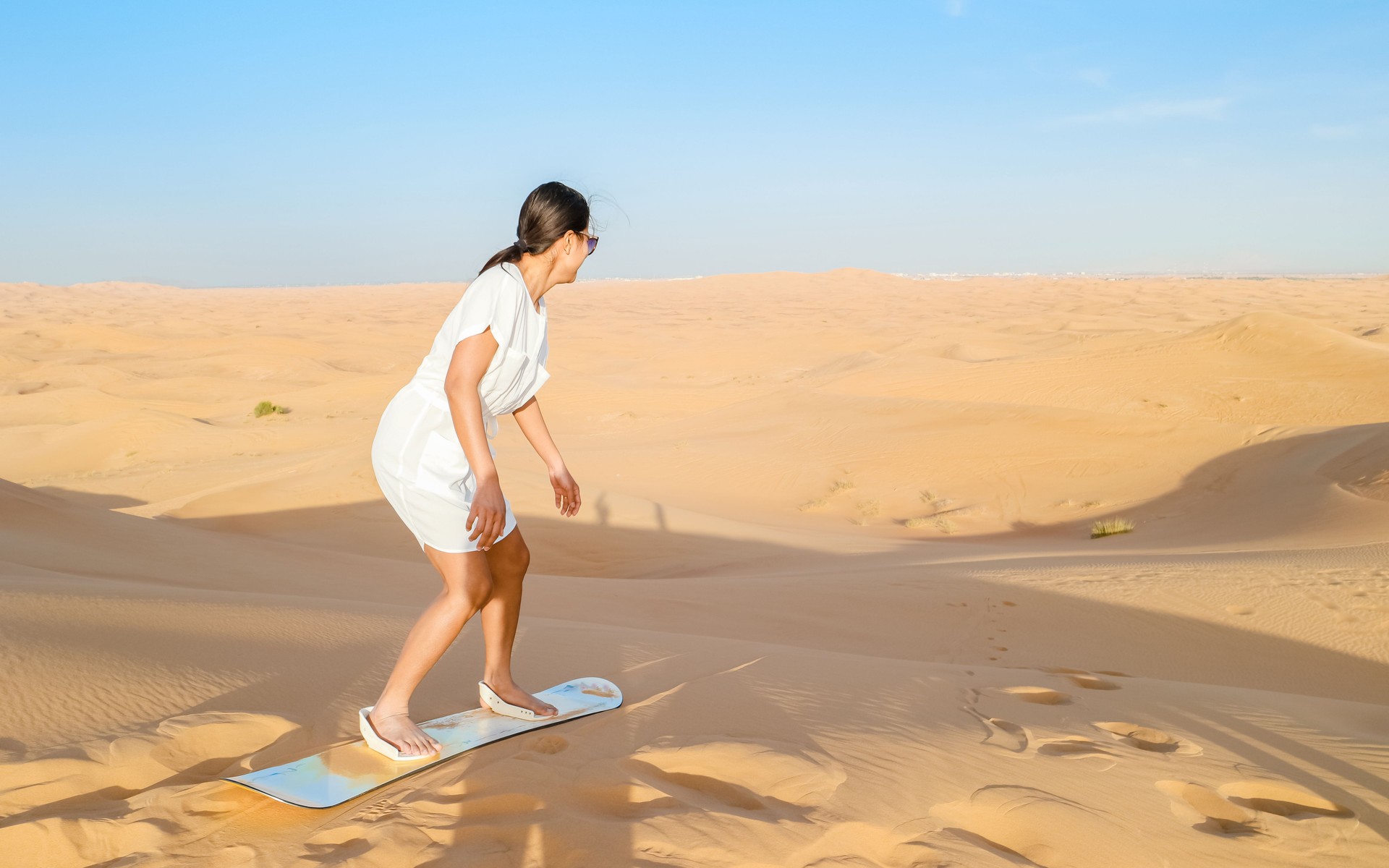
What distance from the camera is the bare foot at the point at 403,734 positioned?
101 inches

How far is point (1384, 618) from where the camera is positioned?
4953mm

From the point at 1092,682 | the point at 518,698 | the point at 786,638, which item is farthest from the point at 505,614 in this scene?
the point at 786,638

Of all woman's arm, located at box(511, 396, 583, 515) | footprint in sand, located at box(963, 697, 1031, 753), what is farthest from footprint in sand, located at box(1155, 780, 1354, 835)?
woman's arm, located at box(511, 396, 583, 515)

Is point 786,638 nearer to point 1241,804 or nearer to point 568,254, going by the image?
point 1241,804

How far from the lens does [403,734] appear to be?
259 centimetres

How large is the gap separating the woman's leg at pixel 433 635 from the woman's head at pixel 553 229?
0.87 m

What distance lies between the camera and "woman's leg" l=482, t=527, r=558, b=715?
2.82 meters

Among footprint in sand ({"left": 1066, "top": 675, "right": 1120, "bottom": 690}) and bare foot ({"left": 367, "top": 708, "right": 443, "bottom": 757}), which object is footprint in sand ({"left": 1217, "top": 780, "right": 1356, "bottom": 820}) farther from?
bare foot ({"left": 367, "top": 708, "right": 443, "bottom": 757})

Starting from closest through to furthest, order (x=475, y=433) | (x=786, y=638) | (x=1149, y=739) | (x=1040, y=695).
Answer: (x=475, y=433) → (x=1149, y=739) → (x=1040, y=695) → (x=786, y=638)

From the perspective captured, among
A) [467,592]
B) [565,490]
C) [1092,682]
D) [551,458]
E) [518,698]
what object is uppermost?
[551,458]

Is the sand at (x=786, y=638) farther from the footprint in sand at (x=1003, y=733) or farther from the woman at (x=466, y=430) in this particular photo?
the woman at (x=466, y=430)

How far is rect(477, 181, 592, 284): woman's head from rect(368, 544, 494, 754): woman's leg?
867 mm

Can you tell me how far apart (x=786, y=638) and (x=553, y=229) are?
3241mm

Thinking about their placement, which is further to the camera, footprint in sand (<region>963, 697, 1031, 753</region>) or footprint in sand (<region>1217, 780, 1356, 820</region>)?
footprint in sand (<region>963, 697, 1031, 753</region>)
